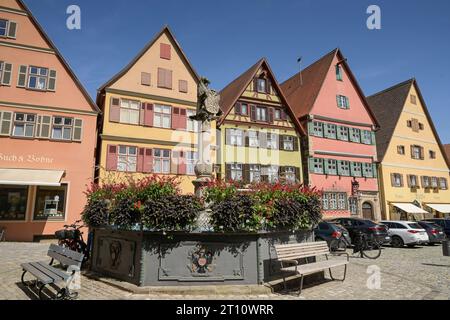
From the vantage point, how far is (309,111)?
1072 inches

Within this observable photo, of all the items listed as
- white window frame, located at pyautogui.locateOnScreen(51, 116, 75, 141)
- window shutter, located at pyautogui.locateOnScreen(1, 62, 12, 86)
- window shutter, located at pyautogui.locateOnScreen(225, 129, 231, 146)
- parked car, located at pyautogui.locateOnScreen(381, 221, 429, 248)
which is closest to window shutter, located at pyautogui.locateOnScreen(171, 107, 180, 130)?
window shutter, located at pyautogui.locateOnScreen(225, 129, 231, 146)

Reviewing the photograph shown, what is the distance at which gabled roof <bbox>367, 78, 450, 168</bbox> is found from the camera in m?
31.8

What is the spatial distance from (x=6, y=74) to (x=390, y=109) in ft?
110

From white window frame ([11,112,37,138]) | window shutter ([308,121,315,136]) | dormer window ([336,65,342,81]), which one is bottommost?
white window frame ([11,112,37,138])

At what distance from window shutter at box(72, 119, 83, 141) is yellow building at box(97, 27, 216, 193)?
1.22 meters

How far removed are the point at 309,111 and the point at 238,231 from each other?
Answer: 2200 centimetres

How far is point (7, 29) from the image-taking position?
1836 cm

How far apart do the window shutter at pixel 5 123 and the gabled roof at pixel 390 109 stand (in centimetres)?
2905

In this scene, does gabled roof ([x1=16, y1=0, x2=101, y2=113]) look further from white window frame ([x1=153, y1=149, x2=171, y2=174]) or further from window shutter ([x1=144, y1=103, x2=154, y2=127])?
white window frame ([x1=153, y1=149, x2=171, y2=174])

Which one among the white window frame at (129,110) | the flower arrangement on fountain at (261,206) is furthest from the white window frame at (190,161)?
the flower arrangement on fountain at (261,206)

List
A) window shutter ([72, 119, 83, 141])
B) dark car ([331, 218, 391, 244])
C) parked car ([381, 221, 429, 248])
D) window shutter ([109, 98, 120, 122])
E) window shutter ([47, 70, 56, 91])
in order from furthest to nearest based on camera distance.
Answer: window shutter ([109, 98, 120, 122]), window shutter ([72, 119, 83, 141]), window shutter ([47, 70, 56, 91]), parked car ([381, 221, 429, 248]), dark car ([331, 218, 391, 244])

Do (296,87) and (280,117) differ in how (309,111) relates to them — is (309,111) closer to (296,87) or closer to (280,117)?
(280,117)

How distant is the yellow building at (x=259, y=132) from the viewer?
79.5 feet
